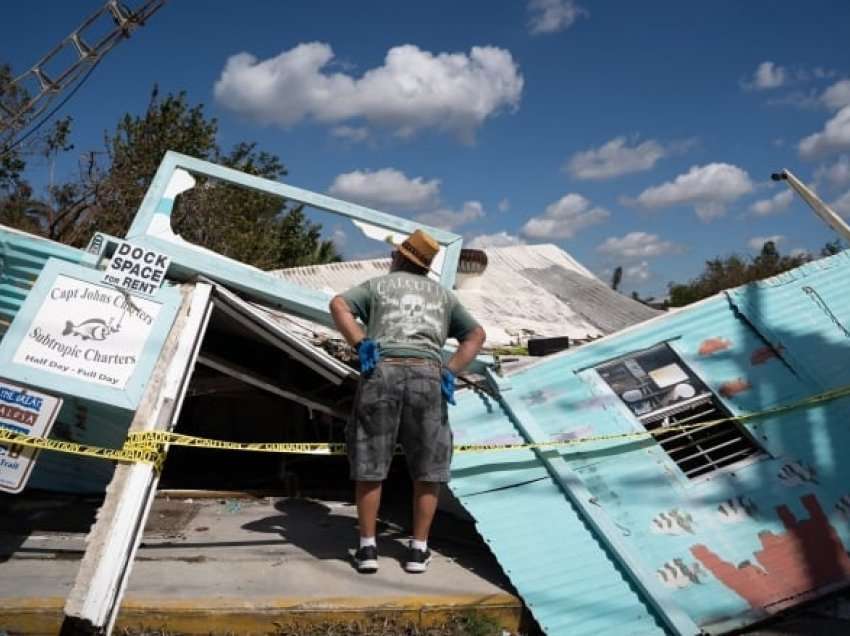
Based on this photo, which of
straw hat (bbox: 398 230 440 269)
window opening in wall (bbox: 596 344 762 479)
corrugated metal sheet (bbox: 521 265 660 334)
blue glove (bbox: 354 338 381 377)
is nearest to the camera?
blue glove (bbox: 354 338 381 377)

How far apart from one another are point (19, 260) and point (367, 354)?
2680 mm

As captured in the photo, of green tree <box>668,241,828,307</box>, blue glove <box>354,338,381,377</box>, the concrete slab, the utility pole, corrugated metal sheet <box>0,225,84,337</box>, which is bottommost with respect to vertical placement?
the concrete slab

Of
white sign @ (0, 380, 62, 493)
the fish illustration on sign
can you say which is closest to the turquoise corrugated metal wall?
the fish illustration on sign

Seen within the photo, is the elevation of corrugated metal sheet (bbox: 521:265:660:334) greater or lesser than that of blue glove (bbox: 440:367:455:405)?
greater

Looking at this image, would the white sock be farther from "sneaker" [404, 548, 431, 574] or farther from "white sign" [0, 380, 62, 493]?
"white sign" [0, 380, 62, 493]

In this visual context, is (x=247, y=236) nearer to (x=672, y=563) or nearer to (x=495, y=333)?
(x=495, y=333)

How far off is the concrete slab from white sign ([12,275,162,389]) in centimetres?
114

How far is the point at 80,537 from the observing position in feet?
14.5

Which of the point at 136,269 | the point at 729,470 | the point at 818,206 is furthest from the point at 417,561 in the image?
the point at 818,206

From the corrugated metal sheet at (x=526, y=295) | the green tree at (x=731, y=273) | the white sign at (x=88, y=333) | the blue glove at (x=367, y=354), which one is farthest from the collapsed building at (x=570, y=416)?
the green tree at (x=731, y=273)

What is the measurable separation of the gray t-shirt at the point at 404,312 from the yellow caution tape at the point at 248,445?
76 cm

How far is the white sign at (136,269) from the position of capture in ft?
13.5

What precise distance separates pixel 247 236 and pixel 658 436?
52.0 ft

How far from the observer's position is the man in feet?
12.4
